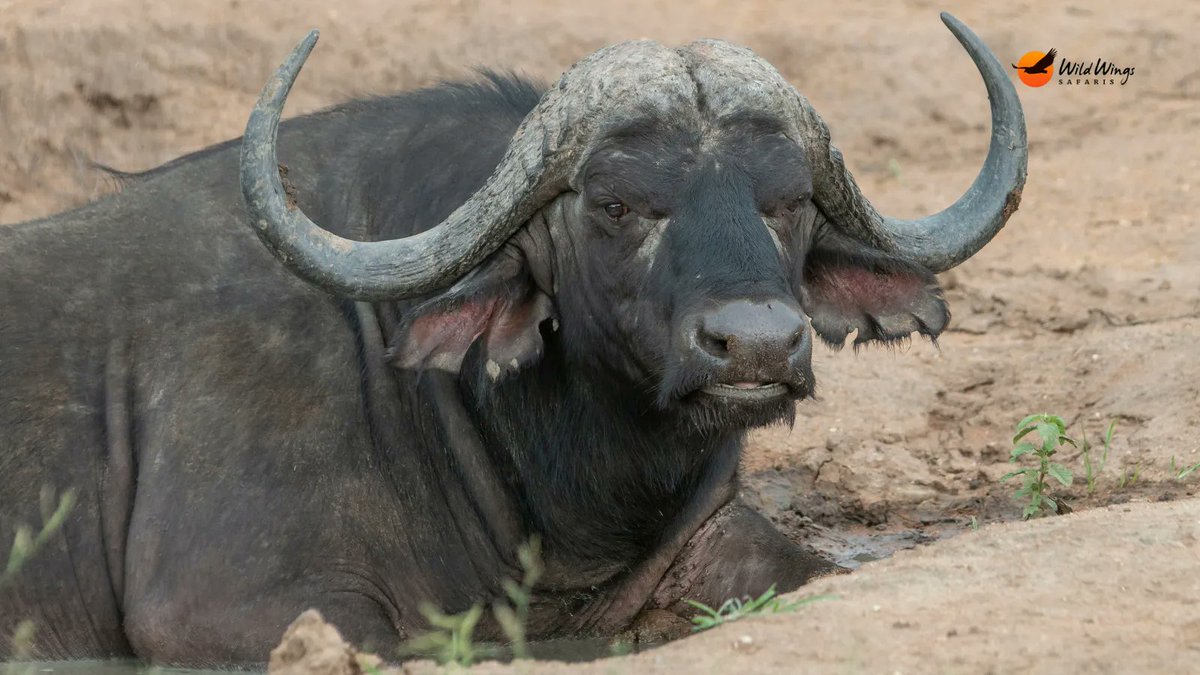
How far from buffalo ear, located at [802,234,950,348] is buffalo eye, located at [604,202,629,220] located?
87cm

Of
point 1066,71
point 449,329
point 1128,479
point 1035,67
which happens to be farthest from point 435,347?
point 1066,71

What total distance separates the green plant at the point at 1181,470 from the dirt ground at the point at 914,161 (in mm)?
52

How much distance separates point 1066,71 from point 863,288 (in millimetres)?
5916

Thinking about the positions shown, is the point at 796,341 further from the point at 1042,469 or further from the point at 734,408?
the point at 1042,469

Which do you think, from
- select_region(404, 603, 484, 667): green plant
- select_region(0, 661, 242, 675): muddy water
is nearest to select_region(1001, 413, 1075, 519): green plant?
select_region(404, 603, 484, 667): green plant

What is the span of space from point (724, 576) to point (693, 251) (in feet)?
5.38

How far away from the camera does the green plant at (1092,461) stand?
6.96 meters

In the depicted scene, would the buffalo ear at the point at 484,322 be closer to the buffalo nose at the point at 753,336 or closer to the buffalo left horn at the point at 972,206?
the buffalo nose at the point at 753,336

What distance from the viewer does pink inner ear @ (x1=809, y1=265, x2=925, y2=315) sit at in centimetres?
620

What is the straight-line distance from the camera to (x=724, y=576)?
650 cm

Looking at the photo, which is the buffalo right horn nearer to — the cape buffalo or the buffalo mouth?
the cape buffalo

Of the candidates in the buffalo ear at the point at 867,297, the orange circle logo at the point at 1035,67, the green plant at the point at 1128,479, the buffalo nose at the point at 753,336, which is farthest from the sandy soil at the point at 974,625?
the orange circle logo at the point at 1035,67

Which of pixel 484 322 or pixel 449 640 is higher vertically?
pixel 484 322

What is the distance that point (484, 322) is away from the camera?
5.79m
